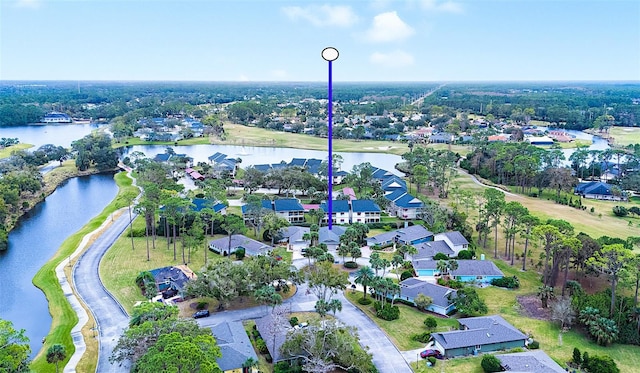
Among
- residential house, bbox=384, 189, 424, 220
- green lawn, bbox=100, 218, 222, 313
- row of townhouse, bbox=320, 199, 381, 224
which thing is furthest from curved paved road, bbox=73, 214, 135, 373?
residential house, bbox=384, 189, 424, 220

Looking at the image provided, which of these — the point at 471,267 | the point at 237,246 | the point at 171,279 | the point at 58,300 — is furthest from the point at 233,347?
the point at 471,267

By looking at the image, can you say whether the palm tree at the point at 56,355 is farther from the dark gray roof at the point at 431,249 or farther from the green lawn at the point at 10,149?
the green lawn at the point at 10,149

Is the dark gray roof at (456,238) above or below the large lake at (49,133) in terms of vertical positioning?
below

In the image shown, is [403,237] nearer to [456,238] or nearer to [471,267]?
[456,238]

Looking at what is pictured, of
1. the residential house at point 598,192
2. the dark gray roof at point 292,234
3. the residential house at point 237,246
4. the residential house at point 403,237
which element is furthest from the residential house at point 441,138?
the residential house at point 237,246

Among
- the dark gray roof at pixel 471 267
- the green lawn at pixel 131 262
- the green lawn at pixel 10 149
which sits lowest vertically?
the green lawn at pixel 131 262

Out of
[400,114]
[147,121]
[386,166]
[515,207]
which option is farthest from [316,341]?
[400,114]

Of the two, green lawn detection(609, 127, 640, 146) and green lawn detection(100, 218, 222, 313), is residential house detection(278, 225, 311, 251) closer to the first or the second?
green lawn detection(100, 218, 222, 313)
